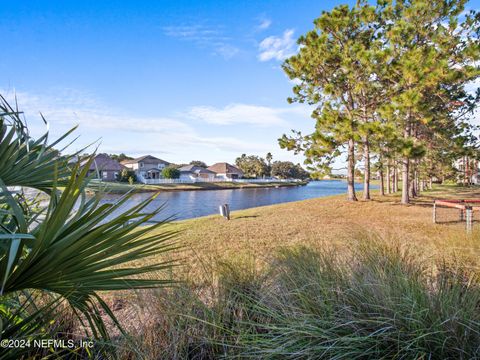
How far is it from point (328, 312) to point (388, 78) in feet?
48.1

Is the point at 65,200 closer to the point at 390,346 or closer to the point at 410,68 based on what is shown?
the point at 390,346

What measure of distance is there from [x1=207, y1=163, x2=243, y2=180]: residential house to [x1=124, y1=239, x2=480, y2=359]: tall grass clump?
7572cm

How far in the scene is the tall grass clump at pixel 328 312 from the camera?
1639 millimetres

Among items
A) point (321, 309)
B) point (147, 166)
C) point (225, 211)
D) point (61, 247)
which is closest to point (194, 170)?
point (147, 166)

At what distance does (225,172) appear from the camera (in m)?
78.7

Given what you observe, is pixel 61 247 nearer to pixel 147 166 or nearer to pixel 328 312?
pixel 328 312

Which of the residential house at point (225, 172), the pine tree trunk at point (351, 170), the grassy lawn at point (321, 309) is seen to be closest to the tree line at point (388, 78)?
the pine tree trunk at point (351, 170)

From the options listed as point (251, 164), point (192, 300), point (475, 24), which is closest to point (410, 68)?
point (475, 24)

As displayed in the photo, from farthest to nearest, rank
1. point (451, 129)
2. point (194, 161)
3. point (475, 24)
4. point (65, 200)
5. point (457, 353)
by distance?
point (194, 161) < point (451, 129) < point (475, 24) < point (457, 353) < point (65, 200)

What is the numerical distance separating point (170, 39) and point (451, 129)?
58.7ft

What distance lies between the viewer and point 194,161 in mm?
100938

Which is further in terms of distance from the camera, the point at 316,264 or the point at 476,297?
the point at 316,264

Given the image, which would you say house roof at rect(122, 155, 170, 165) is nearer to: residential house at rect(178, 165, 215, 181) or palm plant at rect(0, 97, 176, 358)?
residential house at rect(178, 165, 215, 181)

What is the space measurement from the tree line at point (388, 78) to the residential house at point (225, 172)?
61.0 m
